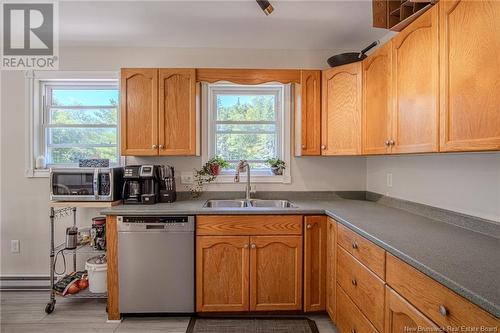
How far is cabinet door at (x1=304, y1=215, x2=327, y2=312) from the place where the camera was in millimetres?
2312

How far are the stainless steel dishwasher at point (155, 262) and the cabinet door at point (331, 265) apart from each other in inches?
40.9

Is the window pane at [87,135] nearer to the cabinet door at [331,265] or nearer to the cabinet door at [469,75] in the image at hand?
the cabinet door at [331,265]

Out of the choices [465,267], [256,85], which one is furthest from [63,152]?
[465,267]

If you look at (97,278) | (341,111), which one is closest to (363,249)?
(341,111)

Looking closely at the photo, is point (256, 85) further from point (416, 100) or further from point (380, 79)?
point (416, 100)

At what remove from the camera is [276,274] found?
233 centimetres

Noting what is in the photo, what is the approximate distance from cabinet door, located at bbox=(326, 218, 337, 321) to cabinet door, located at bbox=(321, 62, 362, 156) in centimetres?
66

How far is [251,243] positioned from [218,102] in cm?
149

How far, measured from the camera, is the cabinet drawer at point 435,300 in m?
0.91

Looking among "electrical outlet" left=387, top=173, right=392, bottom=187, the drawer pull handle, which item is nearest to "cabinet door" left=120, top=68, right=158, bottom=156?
"electrical outlet" left=387, top=173, right=392, bottom=187

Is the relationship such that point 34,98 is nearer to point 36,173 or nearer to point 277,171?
point 36,173

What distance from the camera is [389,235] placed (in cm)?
154

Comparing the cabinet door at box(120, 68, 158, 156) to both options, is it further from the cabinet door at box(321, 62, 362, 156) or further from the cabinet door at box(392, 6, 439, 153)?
the cabinet door at box(392, 6, 439, 153)

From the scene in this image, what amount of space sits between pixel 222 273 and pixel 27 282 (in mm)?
2081
